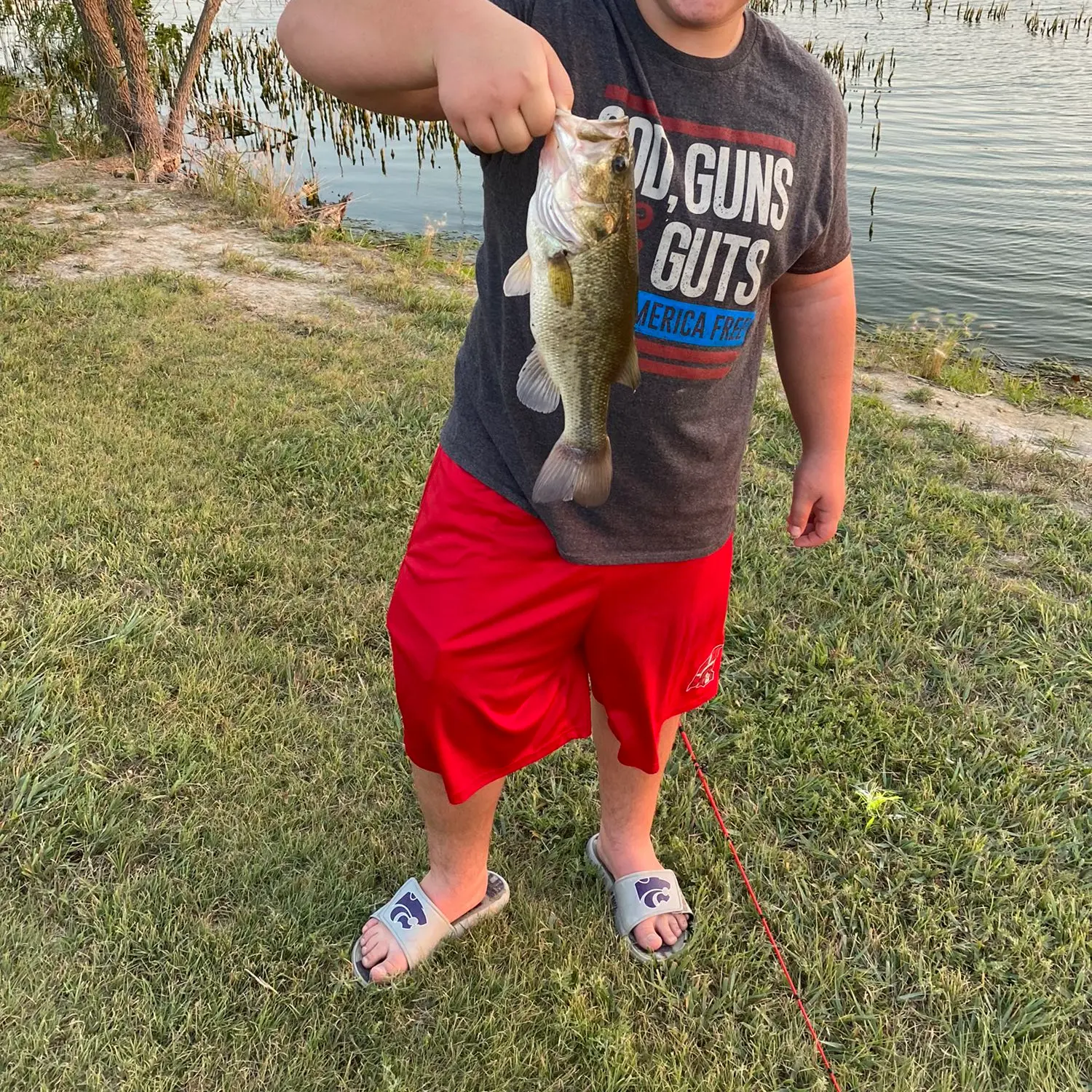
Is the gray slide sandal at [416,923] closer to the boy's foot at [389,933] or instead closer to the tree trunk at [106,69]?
the boy's foot at [389,933]

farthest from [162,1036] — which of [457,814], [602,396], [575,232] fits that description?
[575,232]

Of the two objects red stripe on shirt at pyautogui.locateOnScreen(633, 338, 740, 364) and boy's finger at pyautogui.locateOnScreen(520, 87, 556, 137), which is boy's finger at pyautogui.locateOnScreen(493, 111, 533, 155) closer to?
boy's finger at pyautogui.locateOnScreen(520, 87, 556, 137)

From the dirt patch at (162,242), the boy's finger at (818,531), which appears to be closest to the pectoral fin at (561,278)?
the boy's finger at (818,531)

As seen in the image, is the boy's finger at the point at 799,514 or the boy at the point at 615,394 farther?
the boy's finger at the point at 799,514

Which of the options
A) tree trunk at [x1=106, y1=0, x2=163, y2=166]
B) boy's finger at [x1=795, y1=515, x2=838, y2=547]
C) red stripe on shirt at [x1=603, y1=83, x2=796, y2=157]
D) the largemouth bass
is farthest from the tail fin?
tree trunk at [x1=106, y1=0, x2=163, y2=166]

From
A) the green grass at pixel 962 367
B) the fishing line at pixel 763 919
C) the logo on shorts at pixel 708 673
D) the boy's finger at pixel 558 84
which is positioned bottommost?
the fishing line at pixel 763 919

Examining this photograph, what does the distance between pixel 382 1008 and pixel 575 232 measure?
171 cm

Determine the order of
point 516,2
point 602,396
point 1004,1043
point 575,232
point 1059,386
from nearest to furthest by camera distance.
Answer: point 575,232 → point 602,396 → point 516,2 → point 1004,1043 → point 1059,386

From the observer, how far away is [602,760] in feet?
7.52

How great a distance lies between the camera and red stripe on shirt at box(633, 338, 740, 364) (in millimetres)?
1685

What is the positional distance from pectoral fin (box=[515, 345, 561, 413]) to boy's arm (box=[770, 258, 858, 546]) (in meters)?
0.74

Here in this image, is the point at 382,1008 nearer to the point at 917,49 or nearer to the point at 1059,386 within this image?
the point at 1059,386

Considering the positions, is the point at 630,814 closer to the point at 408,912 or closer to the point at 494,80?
the point at 408,912

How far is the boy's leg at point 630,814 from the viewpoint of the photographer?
2.24 metres
